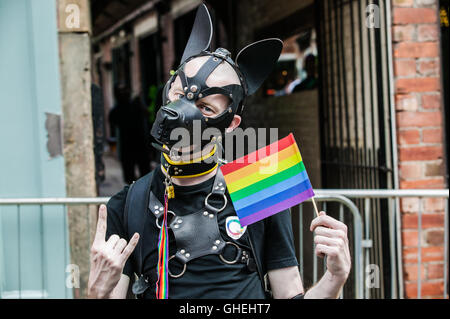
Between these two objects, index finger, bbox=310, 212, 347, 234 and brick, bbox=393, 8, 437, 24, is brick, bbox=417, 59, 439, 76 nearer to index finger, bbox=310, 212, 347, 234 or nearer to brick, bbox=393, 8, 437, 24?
brick, bbox=393, 8, 437, 24

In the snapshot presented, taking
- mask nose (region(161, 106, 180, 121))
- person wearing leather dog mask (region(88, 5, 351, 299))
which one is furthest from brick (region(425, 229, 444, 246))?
mask nose (region(161, 106, 180, 121))

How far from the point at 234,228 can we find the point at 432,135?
249 centimetres

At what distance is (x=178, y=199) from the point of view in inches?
69.9

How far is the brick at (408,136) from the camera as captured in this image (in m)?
3.69

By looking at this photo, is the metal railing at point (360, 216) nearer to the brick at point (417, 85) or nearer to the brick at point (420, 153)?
the brick at point (420, 153)

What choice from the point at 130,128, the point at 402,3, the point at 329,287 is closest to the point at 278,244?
the point at 329,287

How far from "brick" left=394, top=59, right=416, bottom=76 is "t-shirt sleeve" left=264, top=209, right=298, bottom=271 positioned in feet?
7.50

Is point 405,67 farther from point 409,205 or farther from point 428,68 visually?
point 409,205

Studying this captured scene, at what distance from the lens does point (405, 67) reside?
12.1 ft

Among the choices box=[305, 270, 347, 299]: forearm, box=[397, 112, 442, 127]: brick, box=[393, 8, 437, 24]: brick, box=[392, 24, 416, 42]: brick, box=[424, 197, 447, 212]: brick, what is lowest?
box=[305, 270, 347, 299]: forearm

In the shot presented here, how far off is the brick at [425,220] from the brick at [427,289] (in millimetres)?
417

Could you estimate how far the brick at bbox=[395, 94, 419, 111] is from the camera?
3684 millimetres
